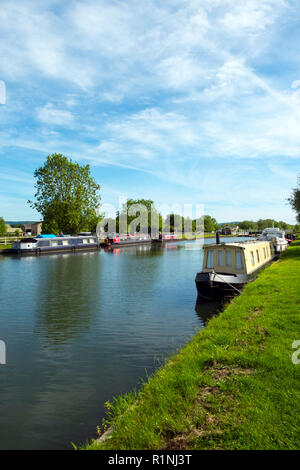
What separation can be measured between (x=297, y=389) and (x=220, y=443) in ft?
6.80

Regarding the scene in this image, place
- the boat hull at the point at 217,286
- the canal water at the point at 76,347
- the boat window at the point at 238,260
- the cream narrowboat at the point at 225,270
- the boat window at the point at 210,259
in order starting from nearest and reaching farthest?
the canal water at the point at 76,347
the boat hull at the point at 217,286
the cream narrowboat at the point at 225,270
the boat window at the point at 238,260
the boat window at the point at 210,259

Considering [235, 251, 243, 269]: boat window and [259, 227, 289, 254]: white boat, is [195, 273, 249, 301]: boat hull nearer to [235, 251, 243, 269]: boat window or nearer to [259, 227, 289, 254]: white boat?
[235, 251, 243, 269]: boat window

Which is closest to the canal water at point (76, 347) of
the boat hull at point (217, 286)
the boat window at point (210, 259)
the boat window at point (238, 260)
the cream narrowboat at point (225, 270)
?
the boat hull at point (217, 286)

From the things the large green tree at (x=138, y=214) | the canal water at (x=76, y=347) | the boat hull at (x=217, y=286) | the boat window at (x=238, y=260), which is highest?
the large green tree at (x=138, y=214)

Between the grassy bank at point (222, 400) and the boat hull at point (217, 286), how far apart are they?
9320 mm

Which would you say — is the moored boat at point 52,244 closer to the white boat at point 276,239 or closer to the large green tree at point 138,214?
the white boat at point 276,239

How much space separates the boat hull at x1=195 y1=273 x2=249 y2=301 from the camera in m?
19.1

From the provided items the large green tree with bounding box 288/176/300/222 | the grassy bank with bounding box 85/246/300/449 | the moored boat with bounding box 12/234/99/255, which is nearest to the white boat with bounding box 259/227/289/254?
the large green tree with bounding box 288/176/300/222

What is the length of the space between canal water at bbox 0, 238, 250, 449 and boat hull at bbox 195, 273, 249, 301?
116 cm

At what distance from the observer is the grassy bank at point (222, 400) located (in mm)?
4832

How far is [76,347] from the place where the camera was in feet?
40.3

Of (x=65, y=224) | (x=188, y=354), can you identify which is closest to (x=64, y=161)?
(x=65, y=224)

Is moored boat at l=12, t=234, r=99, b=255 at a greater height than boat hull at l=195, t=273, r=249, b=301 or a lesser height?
greater

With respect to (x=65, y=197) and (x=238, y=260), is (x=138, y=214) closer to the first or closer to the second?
(x=65, y=197)
